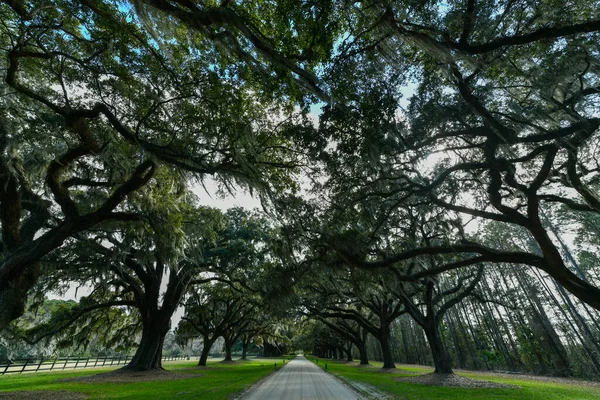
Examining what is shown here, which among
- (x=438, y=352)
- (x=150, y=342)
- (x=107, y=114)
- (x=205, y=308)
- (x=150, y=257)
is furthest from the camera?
(x=205, y=308)

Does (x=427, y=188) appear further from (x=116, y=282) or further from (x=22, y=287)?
(x=116, y=282)

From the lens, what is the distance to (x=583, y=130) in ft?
18.1

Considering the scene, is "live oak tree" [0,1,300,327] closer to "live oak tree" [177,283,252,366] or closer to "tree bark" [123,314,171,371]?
"tree bark" [123,314,171,371]

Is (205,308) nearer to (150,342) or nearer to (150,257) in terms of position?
(150,342)

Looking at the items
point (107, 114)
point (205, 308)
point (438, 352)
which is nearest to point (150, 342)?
point (205, 308)

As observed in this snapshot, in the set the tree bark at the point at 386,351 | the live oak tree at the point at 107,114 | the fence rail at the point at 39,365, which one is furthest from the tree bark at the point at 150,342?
the tree bark at the point at 386,351

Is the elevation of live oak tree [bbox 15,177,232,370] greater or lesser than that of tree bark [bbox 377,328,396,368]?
greater

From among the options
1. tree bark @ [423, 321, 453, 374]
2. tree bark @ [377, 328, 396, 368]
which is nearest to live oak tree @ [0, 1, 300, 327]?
tree bark @ [423, 321, 453, 374]

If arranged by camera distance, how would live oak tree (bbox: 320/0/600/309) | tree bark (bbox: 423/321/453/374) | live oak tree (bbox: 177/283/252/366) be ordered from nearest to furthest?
live oak tree (bbox: 320/0/600/309) → tree bark (bbox: 423/321/453/374) → live oak tree (bbox: 177/283/252/366)

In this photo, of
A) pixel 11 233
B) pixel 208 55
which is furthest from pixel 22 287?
pixel 208 55

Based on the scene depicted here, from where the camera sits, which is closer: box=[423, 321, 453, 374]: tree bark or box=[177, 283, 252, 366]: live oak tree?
box=[423, 321, 453, 374]: tree bark

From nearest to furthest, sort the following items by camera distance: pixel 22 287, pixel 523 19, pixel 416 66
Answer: pixel 523 19 → pixel 416 66 → pixel 22 287

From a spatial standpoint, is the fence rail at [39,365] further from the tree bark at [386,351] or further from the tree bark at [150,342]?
the tree bark at [386,351]

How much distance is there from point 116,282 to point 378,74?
17265 mm
